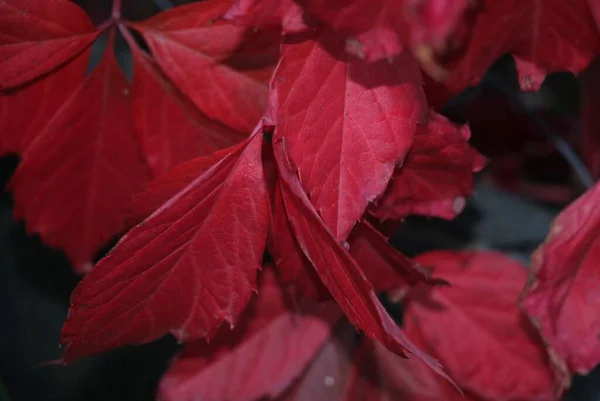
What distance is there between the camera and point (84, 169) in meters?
0.45

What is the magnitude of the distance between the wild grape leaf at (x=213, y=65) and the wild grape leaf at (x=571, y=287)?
22 cm

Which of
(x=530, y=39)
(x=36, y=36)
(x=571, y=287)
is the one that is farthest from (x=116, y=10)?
(x=571, y=287)

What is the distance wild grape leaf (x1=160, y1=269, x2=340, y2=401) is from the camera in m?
0.47

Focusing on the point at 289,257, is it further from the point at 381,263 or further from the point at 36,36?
the point at 36,36

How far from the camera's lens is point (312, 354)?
499mm

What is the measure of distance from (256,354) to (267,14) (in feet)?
0.98

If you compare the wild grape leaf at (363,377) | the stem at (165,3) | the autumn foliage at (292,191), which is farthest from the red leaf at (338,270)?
the stem at (165,3)

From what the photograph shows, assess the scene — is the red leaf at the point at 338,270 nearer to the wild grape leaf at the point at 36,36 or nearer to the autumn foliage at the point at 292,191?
the autumn foliage at the point at 292,191

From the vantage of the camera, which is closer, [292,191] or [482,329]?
[292,191]

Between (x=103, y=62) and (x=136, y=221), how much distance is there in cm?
12

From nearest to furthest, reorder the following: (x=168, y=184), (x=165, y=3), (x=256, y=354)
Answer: (x=168, y=184)
(x=256, y=354)
(x=165, y=3)

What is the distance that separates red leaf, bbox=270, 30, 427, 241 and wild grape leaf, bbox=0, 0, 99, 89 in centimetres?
17

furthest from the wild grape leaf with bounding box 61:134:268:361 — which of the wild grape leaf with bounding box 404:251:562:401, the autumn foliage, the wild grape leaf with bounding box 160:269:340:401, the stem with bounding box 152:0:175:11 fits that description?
the stem with bounding box 152:0:175:11

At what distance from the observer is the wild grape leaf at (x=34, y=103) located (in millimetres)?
401
